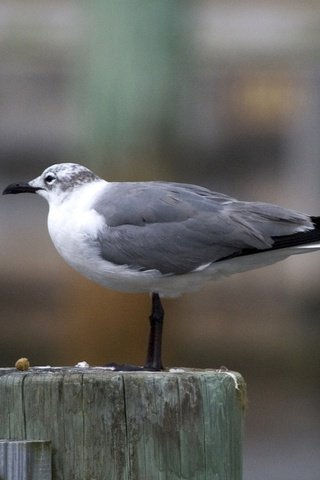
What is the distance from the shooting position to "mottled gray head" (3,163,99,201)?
446 cm

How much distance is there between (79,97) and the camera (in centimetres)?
Result: 728

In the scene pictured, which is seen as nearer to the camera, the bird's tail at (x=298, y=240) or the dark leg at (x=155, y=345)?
the dark leg at (x=155, y=345)

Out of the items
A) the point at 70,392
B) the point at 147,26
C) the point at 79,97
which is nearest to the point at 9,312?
the point at 79,97

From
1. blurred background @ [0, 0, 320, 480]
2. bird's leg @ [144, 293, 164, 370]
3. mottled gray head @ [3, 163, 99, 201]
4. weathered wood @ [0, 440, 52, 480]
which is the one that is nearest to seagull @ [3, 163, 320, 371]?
bird's leg @ [144, 293, 164, 370]

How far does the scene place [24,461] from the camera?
3.29m

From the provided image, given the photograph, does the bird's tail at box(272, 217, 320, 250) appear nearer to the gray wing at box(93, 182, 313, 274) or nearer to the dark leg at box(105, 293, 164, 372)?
the gray wing at box(93, 182, 313, 274)

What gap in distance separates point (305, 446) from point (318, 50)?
2013mm

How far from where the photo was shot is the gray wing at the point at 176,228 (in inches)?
165

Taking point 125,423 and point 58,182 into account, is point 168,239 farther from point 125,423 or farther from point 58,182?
point 125,423

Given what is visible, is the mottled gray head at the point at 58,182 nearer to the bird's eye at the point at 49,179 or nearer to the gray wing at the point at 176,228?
the bird's eye at the point at 49,179

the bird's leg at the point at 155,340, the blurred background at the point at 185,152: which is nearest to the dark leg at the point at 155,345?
Result: the bird's leg at the point at 155,340

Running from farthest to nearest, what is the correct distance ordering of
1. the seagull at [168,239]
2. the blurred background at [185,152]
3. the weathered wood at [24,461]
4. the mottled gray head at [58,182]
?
the blurred background at [185,152]
the mottled gray head at [58,182]
the seagull at [168,239]
the weathered wood at [24,461]

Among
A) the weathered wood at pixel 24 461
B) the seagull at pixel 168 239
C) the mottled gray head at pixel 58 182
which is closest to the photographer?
the weathered wood at pixel 24 461

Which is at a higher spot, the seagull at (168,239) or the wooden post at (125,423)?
the seagull at (168,239)
